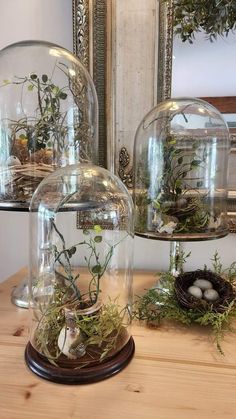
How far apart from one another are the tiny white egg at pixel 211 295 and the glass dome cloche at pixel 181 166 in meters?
0.12

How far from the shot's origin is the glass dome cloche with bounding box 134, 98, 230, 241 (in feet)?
2.34

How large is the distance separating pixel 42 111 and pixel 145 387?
579mm

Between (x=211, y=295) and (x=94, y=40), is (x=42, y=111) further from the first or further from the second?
(x=211, y=295)

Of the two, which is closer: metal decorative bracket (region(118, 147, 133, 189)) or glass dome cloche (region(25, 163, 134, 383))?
glass dome cloche (region(25, 163, 134, 383))

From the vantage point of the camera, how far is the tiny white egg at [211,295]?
62 centimetres

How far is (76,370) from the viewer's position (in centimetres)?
46

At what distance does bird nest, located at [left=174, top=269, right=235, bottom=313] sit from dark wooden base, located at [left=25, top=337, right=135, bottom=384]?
0.52ft

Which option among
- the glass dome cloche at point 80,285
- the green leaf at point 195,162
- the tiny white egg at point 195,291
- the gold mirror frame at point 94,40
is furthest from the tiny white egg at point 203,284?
the gold mirror frame at point 94,40

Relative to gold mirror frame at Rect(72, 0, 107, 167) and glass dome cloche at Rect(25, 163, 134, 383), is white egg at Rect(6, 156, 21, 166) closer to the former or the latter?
glass dome cloche at Rect(25, 163, 134, 383)

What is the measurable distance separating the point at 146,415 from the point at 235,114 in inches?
28.3

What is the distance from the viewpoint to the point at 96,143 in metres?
0.83

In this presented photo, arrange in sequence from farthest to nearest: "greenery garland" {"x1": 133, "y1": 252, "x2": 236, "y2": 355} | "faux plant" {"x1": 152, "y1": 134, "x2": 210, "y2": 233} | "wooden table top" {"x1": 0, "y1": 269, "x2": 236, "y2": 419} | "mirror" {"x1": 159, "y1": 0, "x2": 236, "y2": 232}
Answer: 1. "mirror" {"x1": 159, "y1": 0, "x2": 236, "y2": 232}
2. "faux plant" {"x1": 152, "y1": 134, "x2": 210, "y2": 233}
3. "greenery garland" {"x1": 133, "y1": 252, "x2": 236, "y2": 355}
4. "wooden table top" {"x1": 0, "y1": 269, "x2": 236, "y2": 419}

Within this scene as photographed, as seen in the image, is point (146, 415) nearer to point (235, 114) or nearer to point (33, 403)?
point (33, 403)

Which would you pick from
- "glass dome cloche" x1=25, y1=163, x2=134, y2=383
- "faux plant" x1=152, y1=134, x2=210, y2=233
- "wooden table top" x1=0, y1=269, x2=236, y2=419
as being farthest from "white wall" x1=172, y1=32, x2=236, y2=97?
"wooden table top" x1=0, y1=269, x2=236, y2=419
